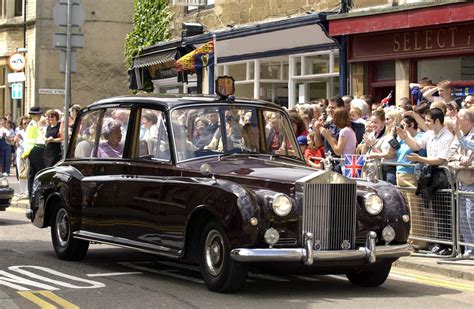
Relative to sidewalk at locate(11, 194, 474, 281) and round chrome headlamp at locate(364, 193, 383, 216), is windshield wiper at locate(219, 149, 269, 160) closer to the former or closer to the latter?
round chrome headlamp at locate(364, 193, 383, 216)

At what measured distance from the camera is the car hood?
9922 millimetres

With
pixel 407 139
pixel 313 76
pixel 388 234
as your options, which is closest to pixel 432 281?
pixel 388 234

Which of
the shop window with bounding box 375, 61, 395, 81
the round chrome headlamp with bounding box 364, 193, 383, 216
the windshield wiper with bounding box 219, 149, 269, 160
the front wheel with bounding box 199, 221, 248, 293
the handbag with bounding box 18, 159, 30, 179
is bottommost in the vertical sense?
the front wheel with bounding box 199, 221, 248, 293

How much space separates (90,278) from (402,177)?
4587 millimetres

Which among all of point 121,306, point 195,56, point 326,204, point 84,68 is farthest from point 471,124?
point 84,68

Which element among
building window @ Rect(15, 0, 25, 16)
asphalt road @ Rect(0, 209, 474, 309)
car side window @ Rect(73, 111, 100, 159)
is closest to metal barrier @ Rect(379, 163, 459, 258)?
asphalt road @ Rect(0, 209, 474, 309)

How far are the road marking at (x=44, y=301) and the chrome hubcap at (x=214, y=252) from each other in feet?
4.69

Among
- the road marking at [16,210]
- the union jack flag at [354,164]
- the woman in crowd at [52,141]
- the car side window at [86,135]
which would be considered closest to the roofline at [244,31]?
the woman in crowd at [52,141]

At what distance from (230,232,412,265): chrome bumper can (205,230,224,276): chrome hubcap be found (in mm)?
415

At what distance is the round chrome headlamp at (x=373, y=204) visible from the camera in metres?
10.0

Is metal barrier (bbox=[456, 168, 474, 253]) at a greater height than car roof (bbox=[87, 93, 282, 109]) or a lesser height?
lesser

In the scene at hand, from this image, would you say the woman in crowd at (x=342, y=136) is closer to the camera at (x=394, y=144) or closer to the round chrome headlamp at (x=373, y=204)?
the camera at (x=394, y=144)

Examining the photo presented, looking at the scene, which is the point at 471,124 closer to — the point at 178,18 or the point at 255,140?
the point at 255,140

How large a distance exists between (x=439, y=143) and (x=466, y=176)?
630mm
